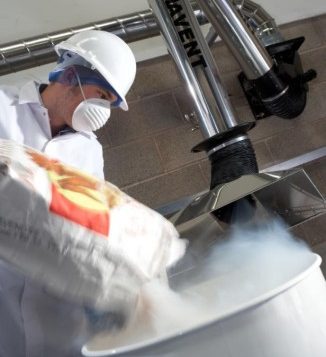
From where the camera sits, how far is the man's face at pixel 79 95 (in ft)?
2.72

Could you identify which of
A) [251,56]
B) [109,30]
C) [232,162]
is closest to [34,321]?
[232,162]

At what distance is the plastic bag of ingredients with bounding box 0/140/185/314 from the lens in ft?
0.89

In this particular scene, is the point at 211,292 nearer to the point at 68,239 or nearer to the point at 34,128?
the point at 68,239

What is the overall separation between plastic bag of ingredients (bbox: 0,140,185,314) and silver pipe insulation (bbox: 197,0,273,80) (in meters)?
0.78

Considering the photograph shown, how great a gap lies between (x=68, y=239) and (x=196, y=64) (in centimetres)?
74

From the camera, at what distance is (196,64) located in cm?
90

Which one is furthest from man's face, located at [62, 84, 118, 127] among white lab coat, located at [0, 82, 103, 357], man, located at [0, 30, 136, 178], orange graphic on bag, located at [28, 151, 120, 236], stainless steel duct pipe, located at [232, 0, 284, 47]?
stainless steel duct pipe, located at [232, 0, 284, 47]

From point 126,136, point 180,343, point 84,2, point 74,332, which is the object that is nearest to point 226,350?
point 180,343

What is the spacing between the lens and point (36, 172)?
0.94 ft

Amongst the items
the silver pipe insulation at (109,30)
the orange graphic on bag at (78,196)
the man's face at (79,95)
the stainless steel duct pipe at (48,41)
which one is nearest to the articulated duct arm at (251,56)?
the silver pipe insulation at (109,30)

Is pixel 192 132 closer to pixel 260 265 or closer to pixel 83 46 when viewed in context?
pixel 83 46

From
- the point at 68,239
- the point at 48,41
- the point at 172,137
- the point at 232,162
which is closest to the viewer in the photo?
the point at 68,239

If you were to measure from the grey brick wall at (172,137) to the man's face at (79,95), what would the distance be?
0.30 m

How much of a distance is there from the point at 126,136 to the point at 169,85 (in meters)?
0.27
